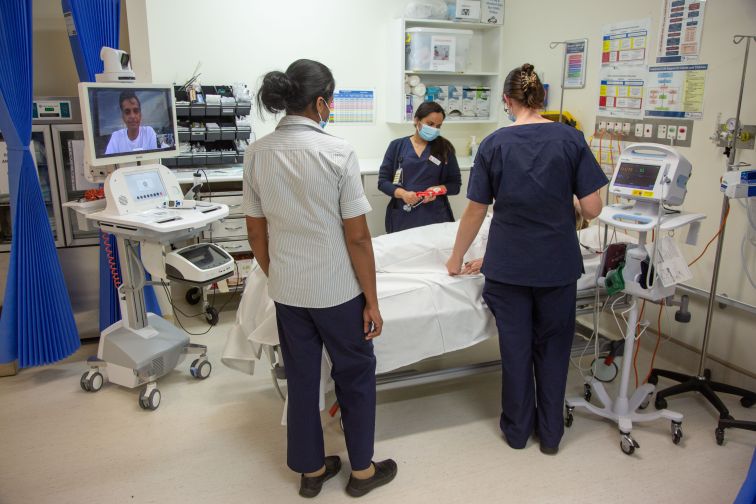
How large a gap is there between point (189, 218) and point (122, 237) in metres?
0.36

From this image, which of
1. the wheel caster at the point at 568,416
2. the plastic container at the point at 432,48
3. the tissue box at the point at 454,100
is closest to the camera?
the wheel caster at the point at 568,416

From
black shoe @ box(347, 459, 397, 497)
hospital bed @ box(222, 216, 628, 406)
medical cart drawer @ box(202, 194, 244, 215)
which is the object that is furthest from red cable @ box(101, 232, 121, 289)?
black shoe @ box(347, 459, 397, 497)

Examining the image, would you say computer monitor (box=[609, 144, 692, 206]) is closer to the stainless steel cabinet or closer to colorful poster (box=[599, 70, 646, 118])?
colorful poster (box=[599, 70, 646, 118])

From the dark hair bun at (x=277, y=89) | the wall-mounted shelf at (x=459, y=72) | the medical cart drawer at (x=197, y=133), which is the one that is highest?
the wall-mounted shelf at (x=459, y=72)

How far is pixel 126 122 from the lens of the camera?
109 inches

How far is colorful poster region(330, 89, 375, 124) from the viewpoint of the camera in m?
4.52

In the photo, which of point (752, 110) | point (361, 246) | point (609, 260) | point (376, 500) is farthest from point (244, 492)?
point (752, 110)

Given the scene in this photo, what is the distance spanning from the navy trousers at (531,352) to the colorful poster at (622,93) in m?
1.55

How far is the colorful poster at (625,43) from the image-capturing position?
10.6 feet

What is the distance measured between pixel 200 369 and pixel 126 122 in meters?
1.25

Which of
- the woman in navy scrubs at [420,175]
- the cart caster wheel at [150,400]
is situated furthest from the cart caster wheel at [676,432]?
the cart caster wheel at [150,400]

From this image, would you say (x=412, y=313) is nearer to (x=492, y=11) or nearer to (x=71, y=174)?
(x=71, y=174)

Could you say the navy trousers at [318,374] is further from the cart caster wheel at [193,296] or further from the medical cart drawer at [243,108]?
the medical cart drawer at [243,108]

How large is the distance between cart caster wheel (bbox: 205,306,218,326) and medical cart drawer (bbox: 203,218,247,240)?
0.45 metres
